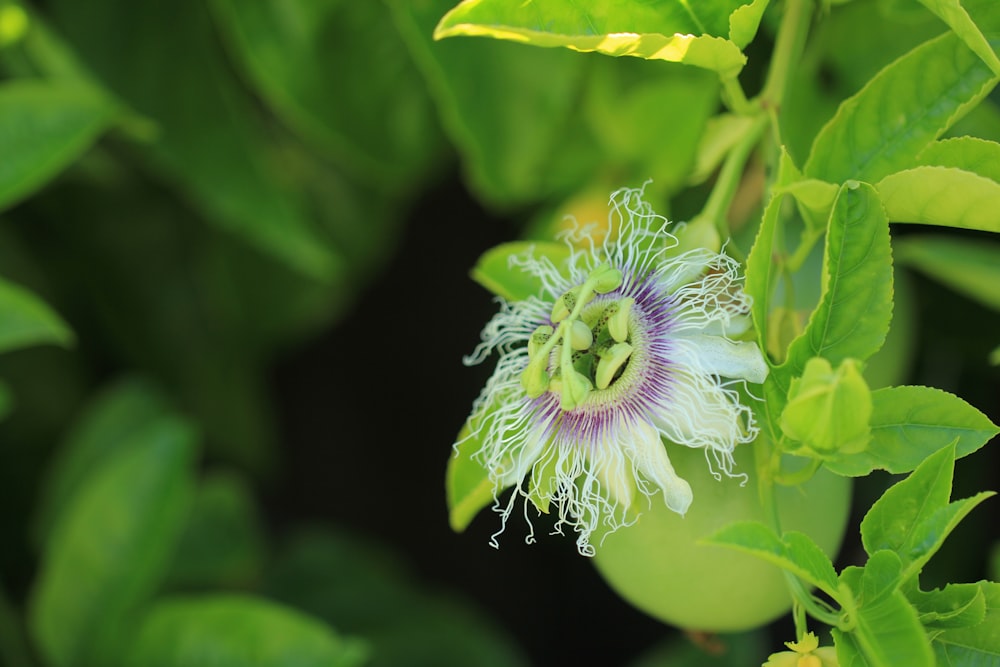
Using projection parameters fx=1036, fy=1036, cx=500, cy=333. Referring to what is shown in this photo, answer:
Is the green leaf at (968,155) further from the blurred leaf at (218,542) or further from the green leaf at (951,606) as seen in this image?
the blurred leaf at (218,542)

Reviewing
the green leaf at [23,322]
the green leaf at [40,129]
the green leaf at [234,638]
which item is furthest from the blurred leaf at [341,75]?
the green leaf at [234,638]

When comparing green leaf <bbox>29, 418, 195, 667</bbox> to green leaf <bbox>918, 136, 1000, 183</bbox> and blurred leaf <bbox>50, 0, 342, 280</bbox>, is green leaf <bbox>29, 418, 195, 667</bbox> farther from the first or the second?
green leaf <bbox>918, 136, 1000, 183</bbox>

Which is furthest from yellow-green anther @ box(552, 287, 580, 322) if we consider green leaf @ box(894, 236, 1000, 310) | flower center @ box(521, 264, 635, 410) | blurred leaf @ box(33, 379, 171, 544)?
blurred leaf @ box(33, 379, 171, 544)

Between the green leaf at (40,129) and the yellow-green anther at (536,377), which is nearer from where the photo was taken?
the yellow-green anther at (536,377)

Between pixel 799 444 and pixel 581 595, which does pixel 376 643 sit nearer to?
pixel 581 595

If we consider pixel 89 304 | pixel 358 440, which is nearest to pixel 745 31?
pixel 89 304

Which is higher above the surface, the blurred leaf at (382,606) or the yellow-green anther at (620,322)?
the yellow-green anther at (620,322)

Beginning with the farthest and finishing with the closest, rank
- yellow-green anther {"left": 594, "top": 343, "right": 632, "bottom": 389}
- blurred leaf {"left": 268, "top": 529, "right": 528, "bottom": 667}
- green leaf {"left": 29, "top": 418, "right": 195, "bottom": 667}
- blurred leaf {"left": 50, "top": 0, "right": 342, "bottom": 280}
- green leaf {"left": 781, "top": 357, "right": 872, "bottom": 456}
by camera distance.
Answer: blurred leaf {"left": 268, "top": 529, "right": 528, "bottom": 667} < blurred leaf {"left": 50, "top": 0, "right": 342, "bottom": 280} < green leaf {"left": 29, "top": 418, "right": 195, "bottom": 667} < yellow-green anther {"left": 594, "top": 343, "right": 632, "bottom": 389} < green leaf {"left": 781, "top": 357, "right": 872, "bottom": 456}
